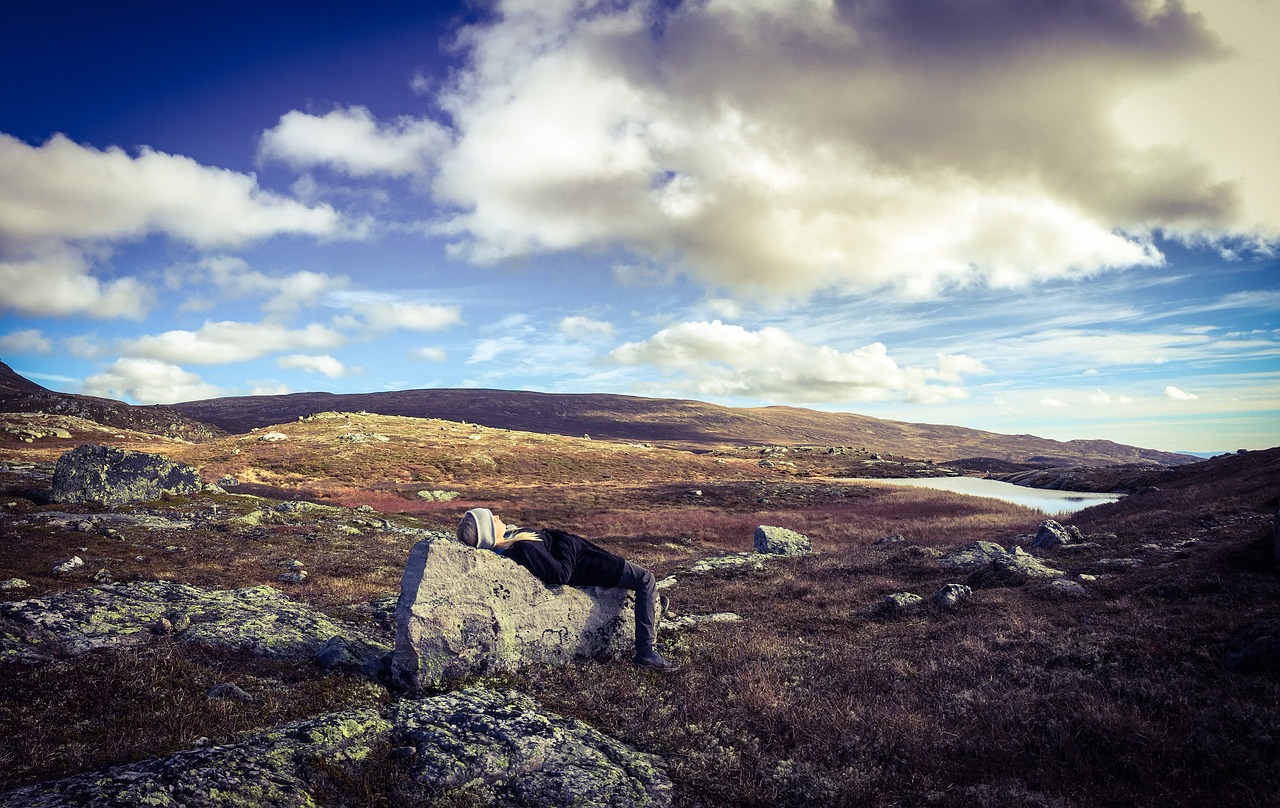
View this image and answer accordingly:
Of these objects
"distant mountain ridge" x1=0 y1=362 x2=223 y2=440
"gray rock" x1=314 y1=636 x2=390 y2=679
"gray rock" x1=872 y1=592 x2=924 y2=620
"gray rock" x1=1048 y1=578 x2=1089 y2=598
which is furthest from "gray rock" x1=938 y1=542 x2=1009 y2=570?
"distant mountain ridge" x1=0 y1=362 x2=223 y2=440

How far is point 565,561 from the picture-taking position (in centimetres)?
879

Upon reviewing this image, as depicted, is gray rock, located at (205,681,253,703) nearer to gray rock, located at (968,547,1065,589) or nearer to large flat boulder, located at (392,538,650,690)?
large flat boulder, located at (392,538,650,690)

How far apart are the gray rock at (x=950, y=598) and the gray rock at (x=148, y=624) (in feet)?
36.6

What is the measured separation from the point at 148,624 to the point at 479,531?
527 centimetres

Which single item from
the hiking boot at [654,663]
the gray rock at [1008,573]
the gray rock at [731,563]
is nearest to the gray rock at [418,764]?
the hiking boot at [654,663]

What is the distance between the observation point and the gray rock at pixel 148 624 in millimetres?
7551

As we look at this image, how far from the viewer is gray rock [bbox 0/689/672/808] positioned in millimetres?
4406

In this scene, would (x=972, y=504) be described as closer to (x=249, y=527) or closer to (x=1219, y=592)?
(x=1219, y=592)

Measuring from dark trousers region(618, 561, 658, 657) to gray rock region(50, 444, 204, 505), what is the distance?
3006 centimetres

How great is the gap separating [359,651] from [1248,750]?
10330 millimetres

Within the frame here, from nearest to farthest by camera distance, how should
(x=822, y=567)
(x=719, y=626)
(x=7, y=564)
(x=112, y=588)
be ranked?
(x=112, y=588) < (x=719, y=626) < (x=7, y=564) < (x=822, y=567)

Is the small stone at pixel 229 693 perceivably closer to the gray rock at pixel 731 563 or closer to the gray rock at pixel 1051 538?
the gray rock at pixel 731 563

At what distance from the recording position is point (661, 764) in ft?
19.4

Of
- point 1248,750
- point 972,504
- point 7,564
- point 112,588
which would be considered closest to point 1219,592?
point 1248,750
